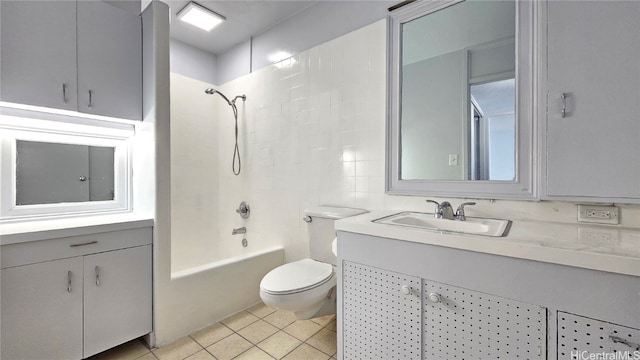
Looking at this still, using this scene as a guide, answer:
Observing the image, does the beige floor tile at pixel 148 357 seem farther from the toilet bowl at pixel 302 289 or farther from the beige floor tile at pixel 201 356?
the toilet bowl at pixel 302 289

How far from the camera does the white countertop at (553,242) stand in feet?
2.50

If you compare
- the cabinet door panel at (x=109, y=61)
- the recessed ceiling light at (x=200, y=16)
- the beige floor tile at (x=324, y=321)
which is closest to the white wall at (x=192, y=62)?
the recessed ceiling light at (x=200, y=16)

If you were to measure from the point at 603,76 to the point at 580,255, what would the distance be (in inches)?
30.6

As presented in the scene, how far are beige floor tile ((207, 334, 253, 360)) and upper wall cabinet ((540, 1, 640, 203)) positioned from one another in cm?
180

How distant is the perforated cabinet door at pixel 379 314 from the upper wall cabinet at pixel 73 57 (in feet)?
5.70

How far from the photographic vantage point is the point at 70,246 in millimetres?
1367

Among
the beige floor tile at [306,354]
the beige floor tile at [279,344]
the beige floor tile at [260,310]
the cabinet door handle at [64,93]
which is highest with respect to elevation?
the cabinet door handle at [64,93]

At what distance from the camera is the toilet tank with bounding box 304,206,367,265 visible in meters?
1.78

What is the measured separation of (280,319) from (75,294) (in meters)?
1.19

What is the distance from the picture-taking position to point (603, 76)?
1056mm

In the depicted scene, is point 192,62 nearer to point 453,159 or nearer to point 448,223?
point 453,159

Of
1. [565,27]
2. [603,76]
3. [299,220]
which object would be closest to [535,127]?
[603,76]

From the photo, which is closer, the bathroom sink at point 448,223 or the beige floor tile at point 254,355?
the bathroom sink at point 448,223

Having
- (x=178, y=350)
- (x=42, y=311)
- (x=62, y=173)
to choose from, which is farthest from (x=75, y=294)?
(x=62, y=173)
